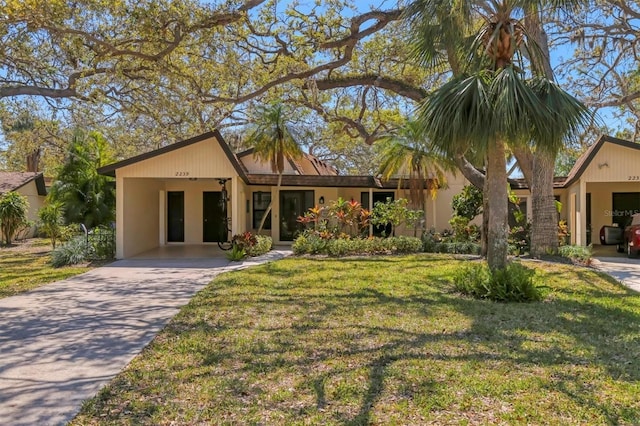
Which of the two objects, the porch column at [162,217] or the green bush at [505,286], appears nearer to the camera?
the green bush at [505,286]

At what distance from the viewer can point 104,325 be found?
6.20 meters

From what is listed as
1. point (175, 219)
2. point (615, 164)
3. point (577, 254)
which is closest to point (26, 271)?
point (175, 219)

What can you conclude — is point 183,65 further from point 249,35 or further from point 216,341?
point 216,341

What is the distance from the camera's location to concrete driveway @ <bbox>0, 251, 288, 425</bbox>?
12.7 feet

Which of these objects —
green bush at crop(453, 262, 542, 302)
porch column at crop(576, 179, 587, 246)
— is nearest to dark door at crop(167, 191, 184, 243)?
green bush at crop(453, 262, 542, 302)

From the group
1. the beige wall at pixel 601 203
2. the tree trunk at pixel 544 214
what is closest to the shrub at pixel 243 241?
the tree trunk at pixel 544 214

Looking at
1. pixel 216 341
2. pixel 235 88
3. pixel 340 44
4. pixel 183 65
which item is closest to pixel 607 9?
pixel 340 44

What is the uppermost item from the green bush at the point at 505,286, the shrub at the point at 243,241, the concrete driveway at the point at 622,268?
the shrub at the point at 243,241

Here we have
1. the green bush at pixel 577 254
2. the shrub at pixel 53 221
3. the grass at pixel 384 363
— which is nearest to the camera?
the grass at pixel 384 363

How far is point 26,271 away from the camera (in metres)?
11.5

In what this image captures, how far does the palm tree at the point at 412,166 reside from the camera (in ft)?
55.0

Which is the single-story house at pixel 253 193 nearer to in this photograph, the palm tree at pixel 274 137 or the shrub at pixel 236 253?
the shrub at pixel 236 253

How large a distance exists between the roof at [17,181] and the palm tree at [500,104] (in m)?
21.5

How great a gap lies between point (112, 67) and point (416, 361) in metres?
10.8
